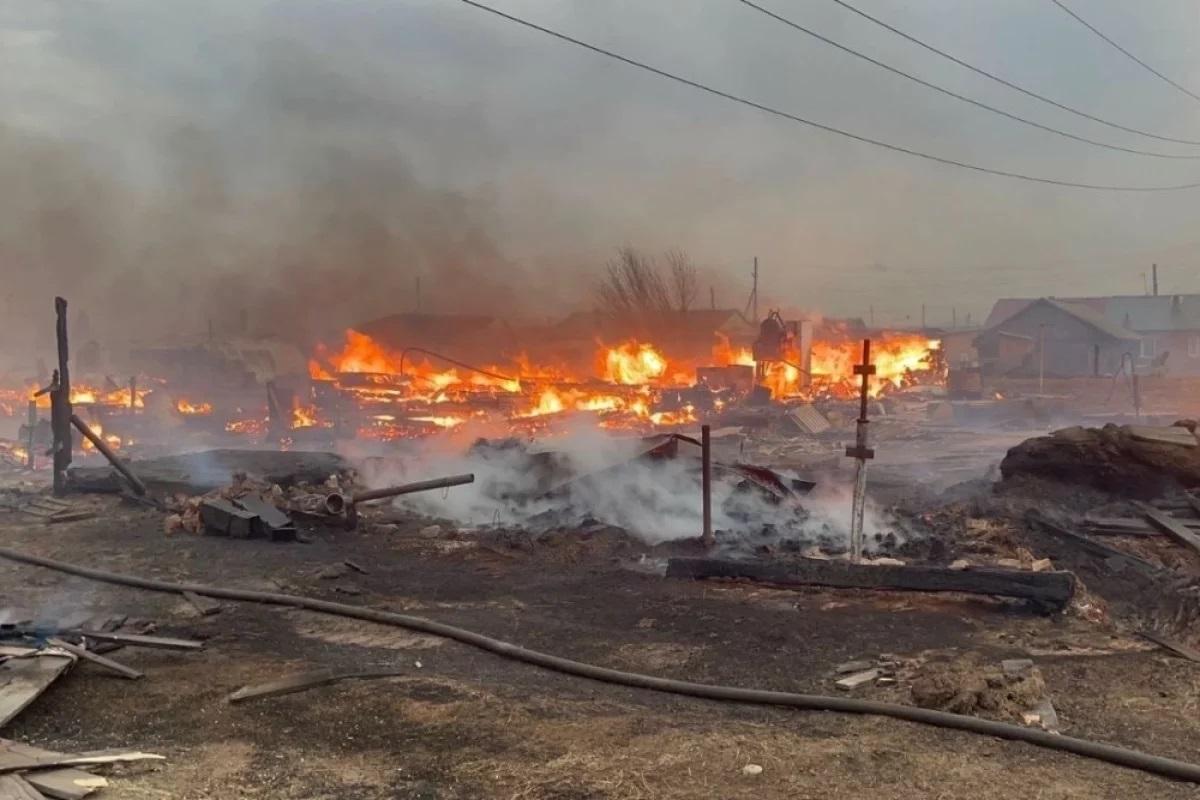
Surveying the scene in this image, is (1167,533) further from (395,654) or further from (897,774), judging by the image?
(395,654)

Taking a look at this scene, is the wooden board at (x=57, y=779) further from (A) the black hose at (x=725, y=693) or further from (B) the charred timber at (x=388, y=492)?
(B) the charred timber at (x=388, y=492)

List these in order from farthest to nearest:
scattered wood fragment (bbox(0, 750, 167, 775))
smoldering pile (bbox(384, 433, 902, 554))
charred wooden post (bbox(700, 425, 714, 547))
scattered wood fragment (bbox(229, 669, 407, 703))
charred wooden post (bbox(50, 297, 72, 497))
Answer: charred wooden post (bbox(50, 297, 72, 497))
smoldering pile (bbox(384, 433, 902, 554))
charred wooden post (bbox(700, 425, 714, 547))
scattered wood fragment (bbox(229, 669, 407, 703))
scattered wood fragment (bbox(0, 750, 167, 775))

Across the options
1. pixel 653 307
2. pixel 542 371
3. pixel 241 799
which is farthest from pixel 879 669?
pixel 653 307

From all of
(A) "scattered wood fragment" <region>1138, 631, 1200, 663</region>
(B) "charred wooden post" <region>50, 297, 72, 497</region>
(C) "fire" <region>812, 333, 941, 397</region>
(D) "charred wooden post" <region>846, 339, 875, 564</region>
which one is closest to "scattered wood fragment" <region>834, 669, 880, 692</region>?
(A) "scattered wood fragment" <region>1138, 631, 1200, 663</region>

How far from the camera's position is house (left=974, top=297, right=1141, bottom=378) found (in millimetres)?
52156

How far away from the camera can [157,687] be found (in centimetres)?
648

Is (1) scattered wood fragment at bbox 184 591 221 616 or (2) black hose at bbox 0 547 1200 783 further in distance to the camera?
(1) scattered wood fragment at bbox 184 591 221 616

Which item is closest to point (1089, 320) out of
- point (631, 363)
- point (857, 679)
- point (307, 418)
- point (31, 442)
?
point (631, 363)

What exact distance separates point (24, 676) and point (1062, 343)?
58540mm

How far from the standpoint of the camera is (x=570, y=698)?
243 inches

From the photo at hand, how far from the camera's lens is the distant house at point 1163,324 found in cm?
5872

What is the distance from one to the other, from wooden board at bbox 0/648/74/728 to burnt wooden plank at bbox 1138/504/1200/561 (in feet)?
38.1

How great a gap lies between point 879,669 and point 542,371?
31.3 meters

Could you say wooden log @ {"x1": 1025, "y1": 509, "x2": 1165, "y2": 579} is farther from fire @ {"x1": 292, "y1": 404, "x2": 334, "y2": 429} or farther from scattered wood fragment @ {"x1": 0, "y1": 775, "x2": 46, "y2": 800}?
fire @ {"x1": 292, "y1": 404, "x2": 334, "y2": 429}
